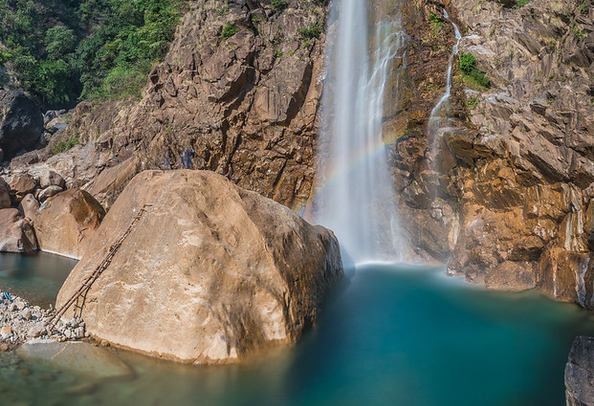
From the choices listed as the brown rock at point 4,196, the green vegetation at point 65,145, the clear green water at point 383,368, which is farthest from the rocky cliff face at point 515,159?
the green vegetation at point 65,145

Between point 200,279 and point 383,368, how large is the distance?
439cm

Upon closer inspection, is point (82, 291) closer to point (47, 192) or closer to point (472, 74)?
point (472, 74)

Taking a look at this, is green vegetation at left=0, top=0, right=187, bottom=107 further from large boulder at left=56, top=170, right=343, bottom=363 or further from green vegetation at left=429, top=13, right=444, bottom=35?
large boulder at left=56, top=170, right=343, bottom=363

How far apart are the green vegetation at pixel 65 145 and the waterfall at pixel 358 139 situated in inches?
775

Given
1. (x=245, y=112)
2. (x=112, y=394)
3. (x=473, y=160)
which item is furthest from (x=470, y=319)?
(x=245, y=112)

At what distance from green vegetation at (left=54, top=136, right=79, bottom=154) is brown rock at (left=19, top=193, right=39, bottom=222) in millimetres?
8264

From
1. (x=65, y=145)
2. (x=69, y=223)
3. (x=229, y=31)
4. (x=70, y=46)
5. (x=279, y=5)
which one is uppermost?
(x=70, y=46)

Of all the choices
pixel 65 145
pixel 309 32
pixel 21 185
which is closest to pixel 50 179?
pixel 21 185

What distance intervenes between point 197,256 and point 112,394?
3024 millimetres

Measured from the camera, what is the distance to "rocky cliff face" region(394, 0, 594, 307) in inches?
531

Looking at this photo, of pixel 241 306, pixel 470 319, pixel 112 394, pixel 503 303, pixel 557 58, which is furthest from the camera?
pixel 557 58

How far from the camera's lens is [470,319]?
12461mm

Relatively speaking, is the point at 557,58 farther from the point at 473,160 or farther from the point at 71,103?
the point at 71,103

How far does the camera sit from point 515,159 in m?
14.9
